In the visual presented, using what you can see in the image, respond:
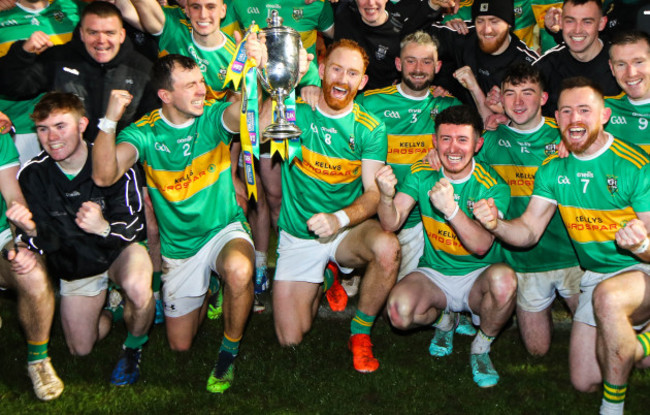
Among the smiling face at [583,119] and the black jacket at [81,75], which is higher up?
the black jacket at [81,75]

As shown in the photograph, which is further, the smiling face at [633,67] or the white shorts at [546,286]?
the white shorts at [546,286]

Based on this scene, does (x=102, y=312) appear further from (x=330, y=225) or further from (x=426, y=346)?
(x=426, y=346)

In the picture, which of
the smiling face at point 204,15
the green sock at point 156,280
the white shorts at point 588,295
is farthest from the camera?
the green sock at point 156,280

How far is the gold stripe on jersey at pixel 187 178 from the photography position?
559cm

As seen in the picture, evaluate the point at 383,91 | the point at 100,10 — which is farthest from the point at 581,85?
Result: the point at 100,10

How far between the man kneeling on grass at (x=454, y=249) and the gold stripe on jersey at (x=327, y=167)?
1.48ft

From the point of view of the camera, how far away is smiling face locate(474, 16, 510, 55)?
6.28 m

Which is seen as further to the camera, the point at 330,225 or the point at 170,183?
the point at 170,183

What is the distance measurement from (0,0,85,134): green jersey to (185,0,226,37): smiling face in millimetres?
1102

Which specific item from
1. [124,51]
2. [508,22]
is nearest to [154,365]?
[124,51]

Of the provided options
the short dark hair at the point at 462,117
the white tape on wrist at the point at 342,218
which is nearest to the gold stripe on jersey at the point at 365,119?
the short dark hair at the point at 462,117

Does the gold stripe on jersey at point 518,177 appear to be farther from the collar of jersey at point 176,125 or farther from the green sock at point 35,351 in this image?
the green sock at point 35,351

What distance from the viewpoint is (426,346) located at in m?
5.80

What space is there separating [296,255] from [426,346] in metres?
1.26
